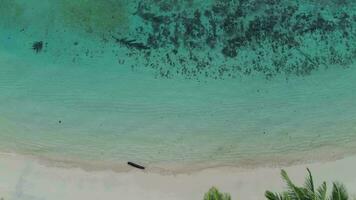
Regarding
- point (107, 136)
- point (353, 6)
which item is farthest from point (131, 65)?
point (353, 6)

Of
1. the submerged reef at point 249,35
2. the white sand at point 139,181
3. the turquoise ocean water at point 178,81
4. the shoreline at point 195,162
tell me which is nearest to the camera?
the white sand at point 139,181

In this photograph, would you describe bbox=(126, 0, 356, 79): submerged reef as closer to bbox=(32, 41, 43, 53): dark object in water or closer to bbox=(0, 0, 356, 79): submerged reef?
bbox=(0, 0, 356, 79): submerged reef

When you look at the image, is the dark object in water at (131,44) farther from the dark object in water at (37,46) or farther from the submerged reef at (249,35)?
the dark object in water at (37,46)

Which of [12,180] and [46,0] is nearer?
[12,180]

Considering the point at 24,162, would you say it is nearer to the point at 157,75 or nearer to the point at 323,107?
the point at 157,75

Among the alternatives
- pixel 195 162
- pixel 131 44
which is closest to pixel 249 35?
pixel 131 44

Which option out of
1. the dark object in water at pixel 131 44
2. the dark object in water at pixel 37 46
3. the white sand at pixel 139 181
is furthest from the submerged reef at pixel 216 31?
the white sand at pixel 139 181
